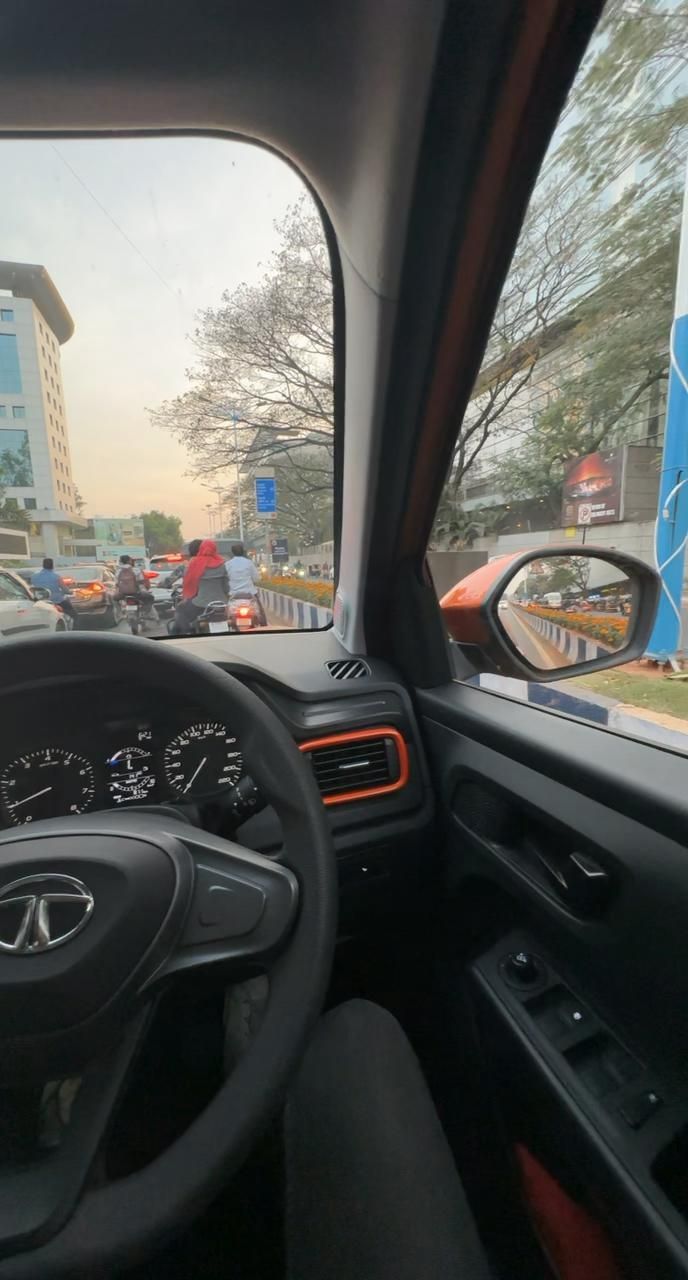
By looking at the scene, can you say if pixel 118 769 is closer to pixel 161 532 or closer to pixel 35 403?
pixel 161 532

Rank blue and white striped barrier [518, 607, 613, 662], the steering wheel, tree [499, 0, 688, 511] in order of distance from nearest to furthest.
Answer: the steering wheel → tree [499, 0, 688, 511] → blue and white striped barrier [518, 607, 613, 662]

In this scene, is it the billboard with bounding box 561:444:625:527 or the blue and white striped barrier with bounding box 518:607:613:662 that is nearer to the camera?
the billboard with bounding box 561:444:625:527

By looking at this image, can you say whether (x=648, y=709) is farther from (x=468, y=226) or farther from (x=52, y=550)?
(x=52, y=550)

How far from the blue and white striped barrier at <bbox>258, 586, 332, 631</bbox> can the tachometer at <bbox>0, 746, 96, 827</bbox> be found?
90cm

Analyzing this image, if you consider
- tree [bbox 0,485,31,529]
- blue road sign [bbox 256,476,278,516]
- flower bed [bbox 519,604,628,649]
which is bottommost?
flower bed [bbox 519,604,628,649]

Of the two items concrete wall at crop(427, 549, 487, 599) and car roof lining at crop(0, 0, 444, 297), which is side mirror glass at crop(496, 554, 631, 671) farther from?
car roof lining at crop(0, 0, 444, 297)

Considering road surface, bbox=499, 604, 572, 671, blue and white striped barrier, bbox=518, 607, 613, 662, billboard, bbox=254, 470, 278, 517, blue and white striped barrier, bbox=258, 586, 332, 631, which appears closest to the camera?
blue and white striped barrier, bbox=518, 607, 613, 662

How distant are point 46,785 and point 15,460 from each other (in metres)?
0.89

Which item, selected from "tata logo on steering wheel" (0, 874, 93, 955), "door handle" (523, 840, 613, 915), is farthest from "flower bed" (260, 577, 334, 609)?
"tata logo on steering wheel" (0, 874, 93, 955)

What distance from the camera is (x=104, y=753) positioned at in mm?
1346

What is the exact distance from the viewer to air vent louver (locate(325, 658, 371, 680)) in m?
1.76

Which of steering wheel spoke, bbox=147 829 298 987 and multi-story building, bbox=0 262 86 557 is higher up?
multi-story building, bbox=0 262 86 557

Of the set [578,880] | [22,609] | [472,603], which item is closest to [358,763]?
[472,603]

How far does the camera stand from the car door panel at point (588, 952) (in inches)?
35.7
